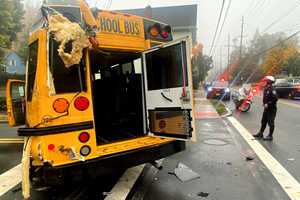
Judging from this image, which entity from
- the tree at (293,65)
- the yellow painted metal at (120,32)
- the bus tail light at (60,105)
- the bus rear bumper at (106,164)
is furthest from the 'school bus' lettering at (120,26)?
the tree at (293,65)

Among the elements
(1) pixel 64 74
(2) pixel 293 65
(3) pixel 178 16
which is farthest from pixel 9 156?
(2) pixel 293 65

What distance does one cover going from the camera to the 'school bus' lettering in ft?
14.9

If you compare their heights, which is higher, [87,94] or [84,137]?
[87,94]

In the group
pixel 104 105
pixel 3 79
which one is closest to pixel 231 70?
pixel 3 79

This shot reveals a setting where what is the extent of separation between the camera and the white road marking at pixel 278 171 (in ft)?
15.7

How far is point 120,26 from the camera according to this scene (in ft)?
15.6

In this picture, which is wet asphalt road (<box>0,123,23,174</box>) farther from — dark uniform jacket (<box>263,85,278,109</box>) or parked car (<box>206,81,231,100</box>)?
parked car (<box>206,81,231,100</box>)

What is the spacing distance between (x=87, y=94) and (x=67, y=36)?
0.85 metres

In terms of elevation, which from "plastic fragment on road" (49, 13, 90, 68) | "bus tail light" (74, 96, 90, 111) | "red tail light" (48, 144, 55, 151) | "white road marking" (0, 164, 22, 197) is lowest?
"white road marking" (0, 164, 22, 197)

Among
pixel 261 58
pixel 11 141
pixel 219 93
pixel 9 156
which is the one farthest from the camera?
pixel 261 58

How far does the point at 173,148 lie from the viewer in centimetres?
515

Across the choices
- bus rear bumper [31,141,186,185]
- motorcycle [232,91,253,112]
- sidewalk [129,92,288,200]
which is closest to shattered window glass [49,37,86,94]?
bus rear bumper [31,141,186,185]

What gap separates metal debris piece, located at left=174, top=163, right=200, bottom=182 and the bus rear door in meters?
0.98

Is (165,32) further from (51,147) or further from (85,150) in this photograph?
(51,147)
